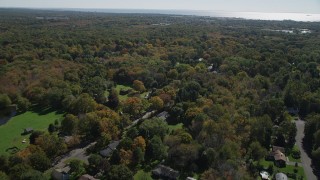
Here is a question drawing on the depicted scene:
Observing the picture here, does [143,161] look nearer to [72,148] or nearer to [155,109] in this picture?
[72,148]

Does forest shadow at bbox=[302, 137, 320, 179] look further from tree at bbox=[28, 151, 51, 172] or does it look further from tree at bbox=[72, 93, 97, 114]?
tree at bbox=[72, 93, 97, 114]

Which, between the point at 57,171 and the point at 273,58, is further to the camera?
the point at 273,58

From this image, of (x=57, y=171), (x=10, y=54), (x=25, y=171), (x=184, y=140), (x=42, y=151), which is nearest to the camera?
(x=25, y=171)

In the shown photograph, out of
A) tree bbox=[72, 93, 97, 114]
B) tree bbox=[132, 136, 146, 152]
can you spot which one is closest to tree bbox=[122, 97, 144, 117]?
tree bbox=[72, 93, 97, 114]

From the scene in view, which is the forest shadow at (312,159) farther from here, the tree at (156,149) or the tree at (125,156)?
the tree at (125,156)

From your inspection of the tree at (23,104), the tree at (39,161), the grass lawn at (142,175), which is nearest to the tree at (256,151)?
the grass lawn at (142,175)

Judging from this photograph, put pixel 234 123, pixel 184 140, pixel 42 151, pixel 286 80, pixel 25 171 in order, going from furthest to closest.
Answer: pixel 286 80
pixel 234 123
pixel 184 140
pixel 42 151
pixel 25 171

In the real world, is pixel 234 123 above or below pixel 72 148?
above

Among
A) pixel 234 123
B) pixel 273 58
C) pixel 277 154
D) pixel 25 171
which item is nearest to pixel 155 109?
pixel 234 123
